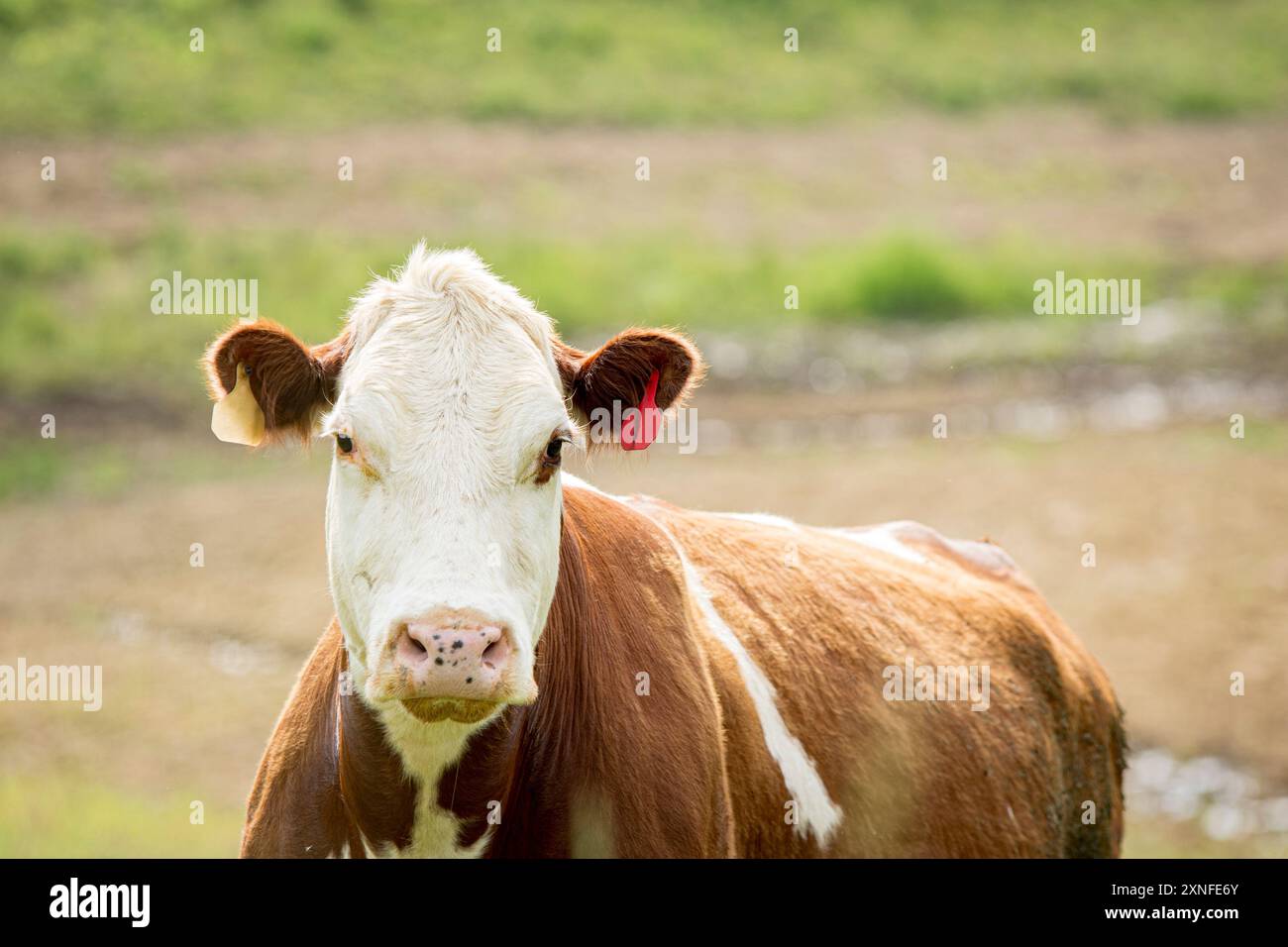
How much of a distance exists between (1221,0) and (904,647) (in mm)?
40360

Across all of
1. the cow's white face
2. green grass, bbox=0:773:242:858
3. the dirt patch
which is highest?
the dirt patch

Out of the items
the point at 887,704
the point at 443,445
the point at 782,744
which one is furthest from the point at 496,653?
the point at 887,704

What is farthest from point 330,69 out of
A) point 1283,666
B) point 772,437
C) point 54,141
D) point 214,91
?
point 1283,666

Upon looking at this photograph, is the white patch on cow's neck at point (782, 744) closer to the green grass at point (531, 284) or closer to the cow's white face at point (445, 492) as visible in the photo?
the cow's white face at point (445, 492)

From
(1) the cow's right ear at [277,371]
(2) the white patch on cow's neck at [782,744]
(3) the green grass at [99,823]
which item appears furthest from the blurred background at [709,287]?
(1) the cow's right ear at [277,371]

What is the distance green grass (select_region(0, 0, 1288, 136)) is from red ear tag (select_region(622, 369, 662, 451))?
25052mm

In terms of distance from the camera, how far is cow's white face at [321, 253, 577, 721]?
3.97m

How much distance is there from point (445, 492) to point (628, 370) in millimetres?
892

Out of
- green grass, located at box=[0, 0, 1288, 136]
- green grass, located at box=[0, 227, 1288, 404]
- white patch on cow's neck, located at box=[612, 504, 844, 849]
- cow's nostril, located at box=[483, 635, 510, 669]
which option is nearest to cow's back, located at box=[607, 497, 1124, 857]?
white patch on cow's neck, located at box=[612, 504, 844, 849]

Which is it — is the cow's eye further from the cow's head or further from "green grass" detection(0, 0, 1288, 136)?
"green grass" detection(0, 0, 1288, 136)

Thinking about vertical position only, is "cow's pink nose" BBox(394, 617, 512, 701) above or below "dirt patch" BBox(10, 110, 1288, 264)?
below

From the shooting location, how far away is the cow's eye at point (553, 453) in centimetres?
443
